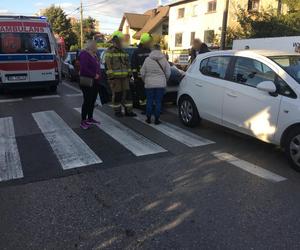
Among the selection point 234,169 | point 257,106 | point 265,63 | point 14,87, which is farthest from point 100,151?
point 14,87

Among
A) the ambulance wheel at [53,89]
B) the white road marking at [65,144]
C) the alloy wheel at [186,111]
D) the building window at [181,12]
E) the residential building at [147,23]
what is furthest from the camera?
the residential building at [147,23]

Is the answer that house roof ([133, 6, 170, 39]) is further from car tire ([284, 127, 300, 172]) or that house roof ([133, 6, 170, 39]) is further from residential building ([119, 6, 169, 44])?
car tire ([284, 127, 300, 172])

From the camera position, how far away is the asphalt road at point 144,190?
3477 millimetres

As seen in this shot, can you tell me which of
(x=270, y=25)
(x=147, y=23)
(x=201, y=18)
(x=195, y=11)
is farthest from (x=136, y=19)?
(x=270, y=25)

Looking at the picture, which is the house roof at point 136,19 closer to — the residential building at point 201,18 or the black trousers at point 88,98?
the residential building at point 201,18

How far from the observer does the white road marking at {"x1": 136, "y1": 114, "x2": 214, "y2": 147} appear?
6586 millimetres

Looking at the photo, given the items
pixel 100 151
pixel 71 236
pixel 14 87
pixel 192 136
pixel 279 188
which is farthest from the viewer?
pixel 14 87

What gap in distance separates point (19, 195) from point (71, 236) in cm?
127

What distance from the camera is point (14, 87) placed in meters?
11.7

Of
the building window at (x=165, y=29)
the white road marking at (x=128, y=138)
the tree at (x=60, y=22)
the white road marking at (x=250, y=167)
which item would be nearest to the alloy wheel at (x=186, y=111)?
the white road marking at (x=128, y=138)

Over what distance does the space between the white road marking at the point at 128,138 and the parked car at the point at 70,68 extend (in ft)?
27.0

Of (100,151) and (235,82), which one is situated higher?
(235,82)

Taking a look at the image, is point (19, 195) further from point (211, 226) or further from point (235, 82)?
point (235, 82)

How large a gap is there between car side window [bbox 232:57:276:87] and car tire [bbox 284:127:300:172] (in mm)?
915
